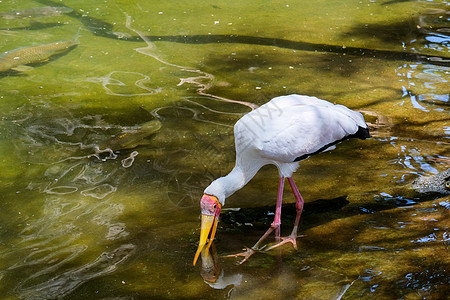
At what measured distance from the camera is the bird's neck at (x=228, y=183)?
13.3 feet

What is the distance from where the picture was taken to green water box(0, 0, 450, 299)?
368 centimetres

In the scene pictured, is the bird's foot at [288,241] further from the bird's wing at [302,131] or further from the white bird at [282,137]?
the bird's wing at [302,131]

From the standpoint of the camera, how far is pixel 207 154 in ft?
18.2

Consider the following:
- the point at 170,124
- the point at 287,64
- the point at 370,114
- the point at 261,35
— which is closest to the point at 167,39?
the point at 261,35

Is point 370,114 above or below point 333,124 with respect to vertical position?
below

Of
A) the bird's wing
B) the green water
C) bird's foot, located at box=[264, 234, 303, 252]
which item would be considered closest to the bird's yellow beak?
the green water

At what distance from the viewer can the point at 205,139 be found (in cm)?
582

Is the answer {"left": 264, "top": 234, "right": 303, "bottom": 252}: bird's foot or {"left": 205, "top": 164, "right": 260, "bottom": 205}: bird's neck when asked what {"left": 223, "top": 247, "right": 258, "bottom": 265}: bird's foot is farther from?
{"left": 205, "top": 164, "right": 260, "bottom": 205}: bird's neck

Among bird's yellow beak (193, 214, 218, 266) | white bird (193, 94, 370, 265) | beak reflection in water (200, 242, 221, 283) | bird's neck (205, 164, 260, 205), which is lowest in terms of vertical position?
beak reflection in water (200, 242, 221, 283)

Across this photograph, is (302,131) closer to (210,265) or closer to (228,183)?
(228,183)

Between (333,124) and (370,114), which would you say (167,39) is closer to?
(370,114)

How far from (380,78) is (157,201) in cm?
372

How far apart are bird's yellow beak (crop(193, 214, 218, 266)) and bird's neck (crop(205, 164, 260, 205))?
0.56 ft

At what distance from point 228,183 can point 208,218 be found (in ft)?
1.17
